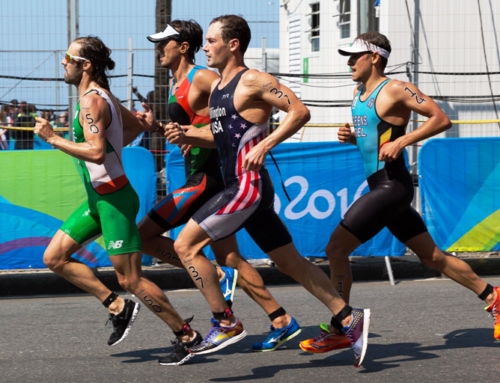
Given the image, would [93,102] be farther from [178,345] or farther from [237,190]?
[178,345]

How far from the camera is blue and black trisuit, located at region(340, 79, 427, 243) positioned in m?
4.92

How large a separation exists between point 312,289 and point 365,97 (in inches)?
57.7

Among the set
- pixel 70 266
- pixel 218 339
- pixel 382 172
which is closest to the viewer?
pixel 218 339

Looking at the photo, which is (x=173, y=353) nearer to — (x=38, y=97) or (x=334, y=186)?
(x=334, y=186)

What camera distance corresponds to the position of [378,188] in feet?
16.5

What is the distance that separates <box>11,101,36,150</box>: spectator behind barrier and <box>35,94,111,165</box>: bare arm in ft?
22.9

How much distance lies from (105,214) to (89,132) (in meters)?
0.51

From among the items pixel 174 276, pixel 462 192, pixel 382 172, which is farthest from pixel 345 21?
pixel 382 172

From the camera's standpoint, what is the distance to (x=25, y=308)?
693cm

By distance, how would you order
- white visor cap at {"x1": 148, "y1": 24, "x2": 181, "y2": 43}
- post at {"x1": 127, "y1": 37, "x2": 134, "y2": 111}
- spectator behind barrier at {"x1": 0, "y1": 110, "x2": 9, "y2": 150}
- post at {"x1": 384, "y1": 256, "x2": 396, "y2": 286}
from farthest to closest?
spectator behind barrier at {"x1": 0, "y1": 110, "x2": 9, "y2": 150}
post at {"x1": 127, "y1": 37, "x2": 134, "y2": 111}
post at {"x1": 384, "y1": 256, "x2": 396, "y2": 286}
white visor cap at {"x1": 148, "y1": 24, "x2": 181, "y2": 43}

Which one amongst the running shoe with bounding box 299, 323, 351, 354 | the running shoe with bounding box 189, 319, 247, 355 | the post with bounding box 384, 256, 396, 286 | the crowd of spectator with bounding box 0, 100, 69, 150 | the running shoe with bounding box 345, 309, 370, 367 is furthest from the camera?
the crowd of spectator with bounding box 0, 100, 69, 150

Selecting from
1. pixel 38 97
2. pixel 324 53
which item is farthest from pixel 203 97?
pixel 324 53

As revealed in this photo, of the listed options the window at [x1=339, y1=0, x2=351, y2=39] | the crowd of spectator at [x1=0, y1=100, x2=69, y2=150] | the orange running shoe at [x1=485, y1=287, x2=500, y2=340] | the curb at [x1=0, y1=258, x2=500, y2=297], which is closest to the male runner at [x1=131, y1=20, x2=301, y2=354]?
the orange running shoe at [x1=485, y1=287, x2=500, y2=340]

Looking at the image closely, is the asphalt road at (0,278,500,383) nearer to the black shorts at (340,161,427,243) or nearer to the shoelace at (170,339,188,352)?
the shoelace at (170,339,188,352)
